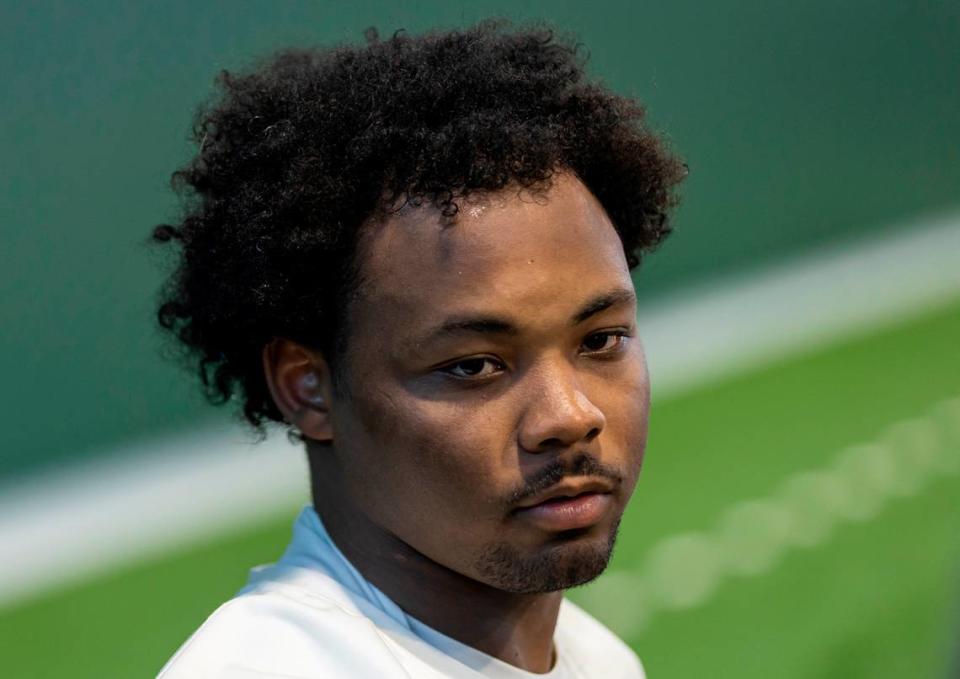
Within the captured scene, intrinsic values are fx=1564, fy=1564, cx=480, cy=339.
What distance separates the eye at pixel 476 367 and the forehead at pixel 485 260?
0.08 meters

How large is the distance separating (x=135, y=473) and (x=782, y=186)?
3368 mm

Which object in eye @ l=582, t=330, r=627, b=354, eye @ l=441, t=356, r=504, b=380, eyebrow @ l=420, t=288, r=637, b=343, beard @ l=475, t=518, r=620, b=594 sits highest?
eye @ l=582, t=330, r=627, b=354

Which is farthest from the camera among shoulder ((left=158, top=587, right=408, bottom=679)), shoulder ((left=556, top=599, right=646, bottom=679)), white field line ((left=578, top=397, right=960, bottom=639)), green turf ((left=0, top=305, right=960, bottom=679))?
white field line ((left=578, top=397, right=960, bottom=639))

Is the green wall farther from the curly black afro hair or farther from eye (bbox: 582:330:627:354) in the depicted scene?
eye (bbox: 582:330:627:354)

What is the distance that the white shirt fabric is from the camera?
225 centimetres

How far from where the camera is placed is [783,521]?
18.7 ft

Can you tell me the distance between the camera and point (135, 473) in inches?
221

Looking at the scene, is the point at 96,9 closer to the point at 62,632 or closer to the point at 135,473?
the point at 135,473

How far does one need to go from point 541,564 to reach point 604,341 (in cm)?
36

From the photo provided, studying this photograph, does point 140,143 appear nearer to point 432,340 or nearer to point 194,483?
point 194,483

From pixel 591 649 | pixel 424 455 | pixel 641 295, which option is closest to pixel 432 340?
pixel 424 455

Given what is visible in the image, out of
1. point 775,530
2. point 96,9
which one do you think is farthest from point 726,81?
point 96,9

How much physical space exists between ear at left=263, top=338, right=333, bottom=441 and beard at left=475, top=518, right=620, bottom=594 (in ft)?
1.13

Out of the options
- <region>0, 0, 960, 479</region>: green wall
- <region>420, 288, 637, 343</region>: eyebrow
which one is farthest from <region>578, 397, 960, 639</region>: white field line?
<region>420, 288, 637, 343</region>: eyebrow
